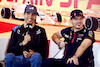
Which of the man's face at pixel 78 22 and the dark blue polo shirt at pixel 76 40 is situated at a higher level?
the man's face at pixel 78 22

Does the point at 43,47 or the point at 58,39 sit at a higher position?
the point at 58,39

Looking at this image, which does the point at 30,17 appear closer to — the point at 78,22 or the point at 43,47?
the point at 43,47

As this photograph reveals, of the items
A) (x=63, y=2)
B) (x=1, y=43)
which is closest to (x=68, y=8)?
(x=63, y=2)

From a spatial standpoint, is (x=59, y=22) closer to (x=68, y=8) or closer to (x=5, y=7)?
(x=68, y=8)

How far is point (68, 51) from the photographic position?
1872mm

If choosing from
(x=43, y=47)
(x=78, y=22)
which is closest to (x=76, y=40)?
(x=78, y=22)

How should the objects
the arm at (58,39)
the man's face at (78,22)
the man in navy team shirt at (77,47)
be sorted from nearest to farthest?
the man in navy team shirt at (77,47), the man's face at (78,22), the arm at (58,39)

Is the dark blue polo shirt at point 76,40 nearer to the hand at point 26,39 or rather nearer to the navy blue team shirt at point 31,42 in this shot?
the navy blue team shirt at point 31,42

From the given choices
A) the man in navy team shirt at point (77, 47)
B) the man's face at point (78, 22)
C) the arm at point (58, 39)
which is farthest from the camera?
the arm at point (58, 39)

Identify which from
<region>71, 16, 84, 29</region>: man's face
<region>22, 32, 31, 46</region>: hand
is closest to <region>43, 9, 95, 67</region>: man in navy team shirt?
<region>71, 16, 84, 29</region>: man's face

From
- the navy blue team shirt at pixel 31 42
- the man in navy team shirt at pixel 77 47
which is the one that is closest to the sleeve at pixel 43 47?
the navy blue team shirt at pixel 31 42

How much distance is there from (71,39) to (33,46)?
54 cm

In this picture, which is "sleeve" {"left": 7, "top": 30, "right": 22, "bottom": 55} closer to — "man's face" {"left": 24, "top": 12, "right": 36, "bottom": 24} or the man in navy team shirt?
→ "man's face" {"left": 24, "top": 12, "right": 36, "bottom": 24}

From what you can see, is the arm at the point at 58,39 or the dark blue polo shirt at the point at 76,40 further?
the arm at the point at 58,39
